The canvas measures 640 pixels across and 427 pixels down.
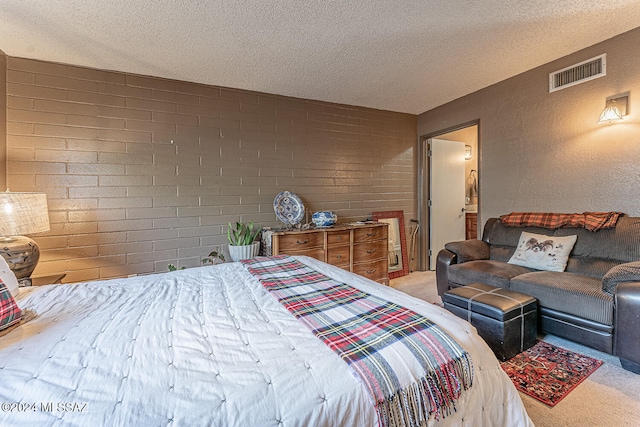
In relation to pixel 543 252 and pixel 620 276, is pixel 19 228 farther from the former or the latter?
pixel 543 252

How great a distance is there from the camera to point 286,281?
5.27 ft

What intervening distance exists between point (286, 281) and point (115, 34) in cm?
241

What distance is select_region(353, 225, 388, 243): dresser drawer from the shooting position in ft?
11.7

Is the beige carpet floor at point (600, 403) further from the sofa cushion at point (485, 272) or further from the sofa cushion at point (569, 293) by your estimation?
the sofa cushion at point (485, 272)

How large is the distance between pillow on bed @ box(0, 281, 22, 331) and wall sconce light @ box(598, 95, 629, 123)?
424 cm

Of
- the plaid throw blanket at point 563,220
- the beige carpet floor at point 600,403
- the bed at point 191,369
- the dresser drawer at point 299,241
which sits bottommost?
the beige carpet floor at point 600,403

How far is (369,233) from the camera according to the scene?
3662mm

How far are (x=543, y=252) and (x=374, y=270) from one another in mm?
1807

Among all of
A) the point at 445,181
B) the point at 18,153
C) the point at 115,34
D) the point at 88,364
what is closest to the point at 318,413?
the point at 88,364

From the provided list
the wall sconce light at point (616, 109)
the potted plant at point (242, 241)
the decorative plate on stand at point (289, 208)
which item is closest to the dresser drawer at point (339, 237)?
the decorative plate on stand at point (289, 208)

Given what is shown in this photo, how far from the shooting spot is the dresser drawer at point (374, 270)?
11.7 feet

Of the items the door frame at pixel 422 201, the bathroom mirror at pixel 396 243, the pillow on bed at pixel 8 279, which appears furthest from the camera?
the door frame at pixel 422 201

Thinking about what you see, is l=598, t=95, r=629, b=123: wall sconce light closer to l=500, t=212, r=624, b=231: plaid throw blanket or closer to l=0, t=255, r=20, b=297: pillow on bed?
l=500, t=212, r=624, b=231: plaid throw blanket

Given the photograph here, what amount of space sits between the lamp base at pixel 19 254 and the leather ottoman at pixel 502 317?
325 cm
